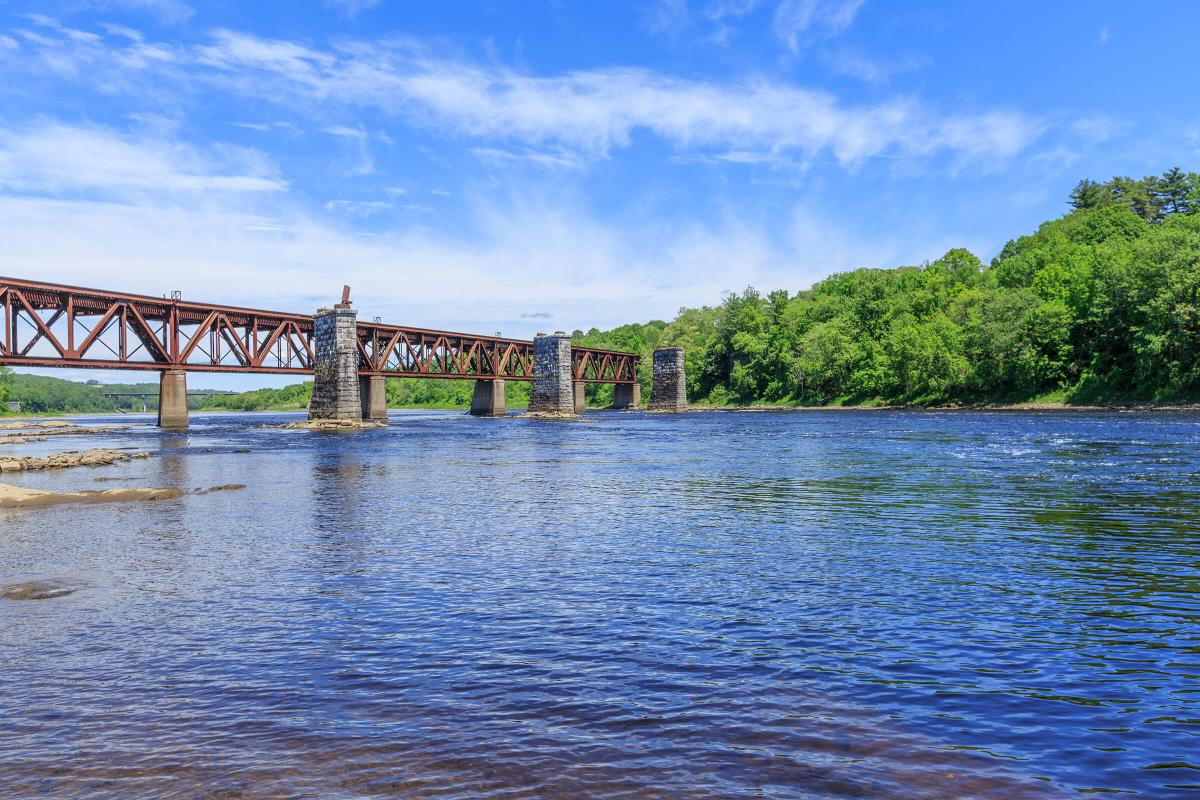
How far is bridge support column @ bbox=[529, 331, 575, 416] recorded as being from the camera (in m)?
135

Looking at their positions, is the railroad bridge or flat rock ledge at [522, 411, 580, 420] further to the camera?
flat rock ledge at [522, 411, 580, 420]

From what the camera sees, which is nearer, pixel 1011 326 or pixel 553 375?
pixel 1011 326

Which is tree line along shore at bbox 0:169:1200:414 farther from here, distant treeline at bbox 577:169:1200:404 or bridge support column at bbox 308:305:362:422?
bridge support column at bbox 308:305:362:422

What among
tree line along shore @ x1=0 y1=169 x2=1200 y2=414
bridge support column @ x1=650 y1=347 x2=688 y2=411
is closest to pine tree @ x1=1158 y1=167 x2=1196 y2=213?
tree line along shore @ x1=0 y1=169 x2=1200 y2=414

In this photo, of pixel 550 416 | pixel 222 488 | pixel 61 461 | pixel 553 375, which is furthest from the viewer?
pixel 553 375

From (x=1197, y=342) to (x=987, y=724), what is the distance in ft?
323

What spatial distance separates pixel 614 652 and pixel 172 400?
312 feet

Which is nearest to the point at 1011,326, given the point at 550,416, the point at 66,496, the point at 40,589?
the point at 550,416

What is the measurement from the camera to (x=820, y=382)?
15288cm

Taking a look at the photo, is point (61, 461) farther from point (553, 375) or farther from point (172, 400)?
point (553, 375)

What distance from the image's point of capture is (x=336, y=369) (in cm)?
9656

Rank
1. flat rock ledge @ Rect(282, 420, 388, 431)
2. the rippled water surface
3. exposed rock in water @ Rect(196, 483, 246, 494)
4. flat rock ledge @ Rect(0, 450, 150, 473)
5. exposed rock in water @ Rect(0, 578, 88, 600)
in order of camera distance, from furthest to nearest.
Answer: flat rock ledge @ Rect(282, 420, 388, 431) → flat rock ledge @ Rect(0, 450, 150, 473) → exposed rock in water @ Rect(196, 483, 246, 494) → exposed rock in water @ Rect(0, 578, 88, 600) → the rippled water surface

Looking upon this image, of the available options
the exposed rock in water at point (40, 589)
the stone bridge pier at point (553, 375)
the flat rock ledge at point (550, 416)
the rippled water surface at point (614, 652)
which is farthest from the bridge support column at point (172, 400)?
the exposed rock in water at point (40, 589)

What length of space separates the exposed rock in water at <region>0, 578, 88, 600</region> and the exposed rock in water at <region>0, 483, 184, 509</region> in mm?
14086
